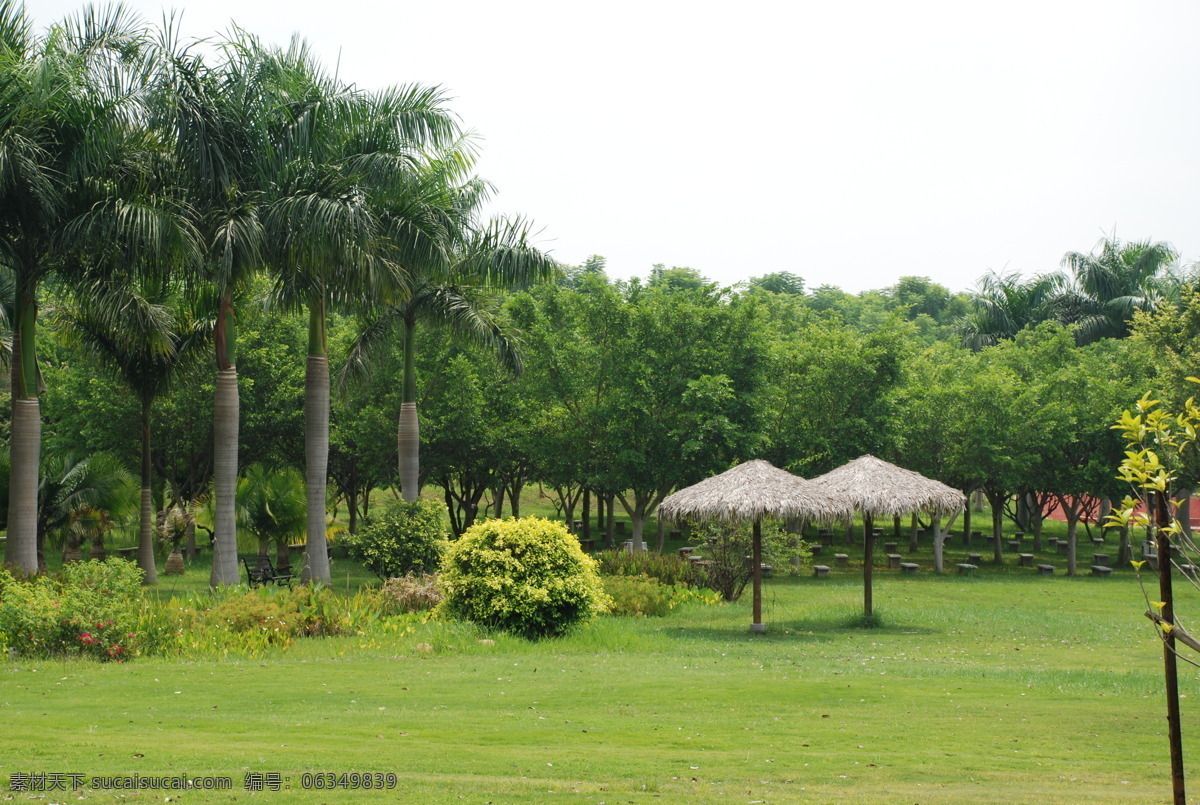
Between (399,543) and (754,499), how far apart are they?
9366mm

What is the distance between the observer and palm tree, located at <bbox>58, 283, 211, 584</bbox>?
757 inches

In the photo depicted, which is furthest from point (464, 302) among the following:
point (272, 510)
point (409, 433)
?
point (272, 510)

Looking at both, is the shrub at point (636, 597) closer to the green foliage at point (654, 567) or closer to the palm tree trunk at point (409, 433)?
the green foliage at point (654, 567)

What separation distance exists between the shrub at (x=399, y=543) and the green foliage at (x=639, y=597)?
5.03 metres

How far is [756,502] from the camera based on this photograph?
60.1 feet

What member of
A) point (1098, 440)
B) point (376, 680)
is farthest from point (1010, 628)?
point (1098, 440)

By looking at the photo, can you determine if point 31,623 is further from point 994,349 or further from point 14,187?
point 994,349

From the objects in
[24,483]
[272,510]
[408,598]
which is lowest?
[408,598]

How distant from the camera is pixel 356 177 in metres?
20.7

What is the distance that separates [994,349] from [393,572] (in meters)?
28.0

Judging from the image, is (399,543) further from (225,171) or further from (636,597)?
(225,171)

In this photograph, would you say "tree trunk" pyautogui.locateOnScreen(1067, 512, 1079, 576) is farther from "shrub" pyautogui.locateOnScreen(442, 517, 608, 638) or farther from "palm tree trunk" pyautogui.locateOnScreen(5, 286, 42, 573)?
"palm tree trunk" pyautogui.locateOnScreen(5, 286, 42, 573)

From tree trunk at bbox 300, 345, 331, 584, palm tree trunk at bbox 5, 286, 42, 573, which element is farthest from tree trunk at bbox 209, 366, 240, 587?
palm tree trunk at bbox 5, 286, 42, 573

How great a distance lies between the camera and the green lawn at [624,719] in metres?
7.18
